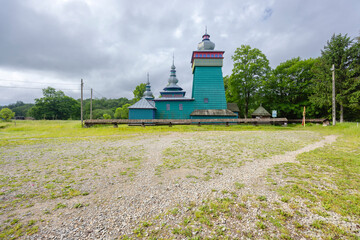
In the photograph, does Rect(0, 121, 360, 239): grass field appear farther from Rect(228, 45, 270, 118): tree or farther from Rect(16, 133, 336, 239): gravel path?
Rect(228, 45, 270, 118): tree

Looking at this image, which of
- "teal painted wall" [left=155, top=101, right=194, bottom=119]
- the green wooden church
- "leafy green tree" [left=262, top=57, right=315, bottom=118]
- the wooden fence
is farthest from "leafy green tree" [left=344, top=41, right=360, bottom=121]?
"teal painted wall" [left=155, top=101, right=194, bottom=119]

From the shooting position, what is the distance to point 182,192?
3.65m

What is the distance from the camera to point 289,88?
102ft

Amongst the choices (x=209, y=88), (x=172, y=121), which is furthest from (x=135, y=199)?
(x=209, y=88)

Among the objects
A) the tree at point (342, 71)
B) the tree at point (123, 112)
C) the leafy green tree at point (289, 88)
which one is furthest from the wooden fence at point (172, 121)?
the tree at point (123, 112)

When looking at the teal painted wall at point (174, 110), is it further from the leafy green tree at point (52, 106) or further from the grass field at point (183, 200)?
the leafy green tree at point (52, 106)

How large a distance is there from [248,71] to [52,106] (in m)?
65.6

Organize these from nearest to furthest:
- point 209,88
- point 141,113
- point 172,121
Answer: point 172,121 → point 141,113 → point 209,88

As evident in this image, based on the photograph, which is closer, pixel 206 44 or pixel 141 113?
pixel 141 113

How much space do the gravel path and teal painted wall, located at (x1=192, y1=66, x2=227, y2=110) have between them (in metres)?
21.5

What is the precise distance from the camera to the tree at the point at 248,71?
2962 cm

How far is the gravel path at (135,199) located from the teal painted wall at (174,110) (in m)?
20.8

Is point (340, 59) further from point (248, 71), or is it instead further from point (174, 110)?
point (174, 110)

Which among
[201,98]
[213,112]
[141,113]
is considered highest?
[201,98]
